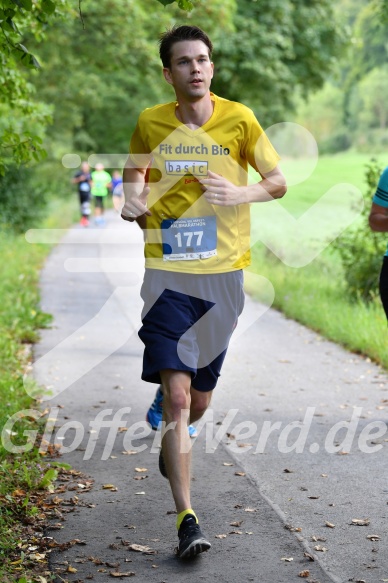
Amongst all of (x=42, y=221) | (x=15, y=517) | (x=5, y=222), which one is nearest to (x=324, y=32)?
(x=42, y=221)

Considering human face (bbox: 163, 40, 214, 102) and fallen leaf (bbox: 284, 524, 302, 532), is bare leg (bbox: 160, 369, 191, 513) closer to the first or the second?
fallen leaf (bbox: 284, 524, 302, 532)

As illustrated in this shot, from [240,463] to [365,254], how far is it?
6.81m

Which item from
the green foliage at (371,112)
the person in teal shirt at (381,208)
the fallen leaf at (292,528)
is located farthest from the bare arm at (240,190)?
the green foliage at (371,112)

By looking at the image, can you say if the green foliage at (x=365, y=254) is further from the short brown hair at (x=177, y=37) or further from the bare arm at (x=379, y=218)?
the short brown hair at (x=177, y=37)

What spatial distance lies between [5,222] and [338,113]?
69.8m

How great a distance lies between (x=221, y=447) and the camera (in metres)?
6.78

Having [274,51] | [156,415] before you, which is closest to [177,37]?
[156,415]

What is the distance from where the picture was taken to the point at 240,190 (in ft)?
16.0

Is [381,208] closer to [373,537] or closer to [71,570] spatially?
[373,537]

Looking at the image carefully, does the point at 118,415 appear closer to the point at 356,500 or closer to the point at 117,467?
the point at 117,467

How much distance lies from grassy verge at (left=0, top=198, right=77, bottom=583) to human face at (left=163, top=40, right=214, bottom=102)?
219 centimetres

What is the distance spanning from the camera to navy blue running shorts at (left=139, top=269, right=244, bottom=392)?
4.88 m

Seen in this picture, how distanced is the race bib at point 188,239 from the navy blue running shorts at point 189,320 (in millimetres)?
98

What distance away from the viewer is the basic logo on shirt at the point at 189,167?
16.3ft
